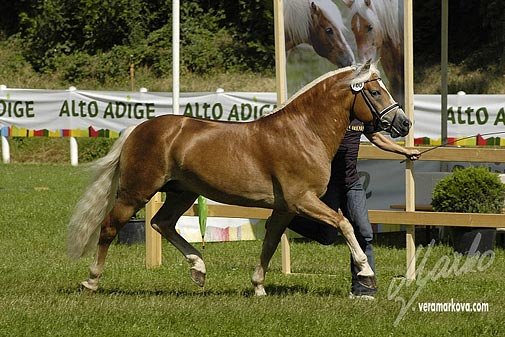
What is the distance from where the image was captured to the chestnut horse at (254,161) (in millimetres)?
8484

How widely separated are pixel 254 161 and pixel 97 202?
1.46m

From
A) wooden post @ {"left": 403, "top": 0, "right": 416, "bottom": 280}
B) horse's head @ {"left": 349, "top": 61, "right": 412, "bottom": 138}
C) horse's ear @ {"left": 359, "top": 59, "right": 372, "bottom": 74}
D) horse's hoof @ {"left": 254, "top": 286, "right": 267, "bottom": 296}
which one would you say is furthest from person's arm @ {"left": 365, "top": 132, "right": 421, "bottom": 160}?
horse's hoof @ {"left": 254, "top": 286, "right": 267, "bottom": 296}

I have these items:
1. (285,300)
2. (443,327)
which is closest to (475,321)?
(443,327)

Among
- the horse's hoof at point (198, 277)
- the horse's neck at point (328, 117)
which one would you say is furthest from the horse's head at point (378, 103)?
the horse's hoof at point (198, 277)

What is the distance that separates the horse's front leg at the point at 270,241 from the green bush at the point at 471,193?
353 cm

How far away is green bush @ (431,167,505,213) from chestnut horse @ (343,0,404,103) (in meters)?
2.34

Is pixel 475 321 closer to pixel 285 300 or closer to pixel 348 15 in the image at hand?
pixel 285 300

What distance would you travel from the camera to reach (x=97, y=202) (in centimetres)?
915

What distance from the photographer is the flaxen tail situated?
29.9 ft

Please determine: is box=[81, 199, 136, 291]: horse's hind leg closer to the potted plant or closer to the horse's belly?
the horse's belly

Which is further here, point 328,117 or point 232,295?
point 232,295

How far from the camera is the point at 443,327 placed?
747 cm

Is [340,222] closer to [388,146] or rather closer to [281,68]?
[388,146]
